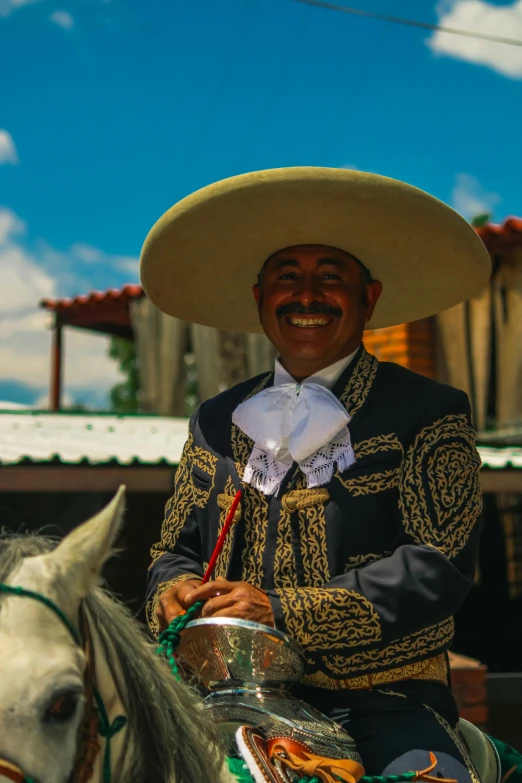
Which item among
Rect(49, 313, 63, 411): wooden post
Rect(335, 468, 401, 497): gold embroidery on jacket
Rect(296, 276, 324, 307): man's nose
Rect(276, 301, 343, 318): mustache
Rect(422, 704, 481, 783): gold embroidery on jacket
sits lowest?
Rect(422, 704, 481, 783): gold embroidery on jacket

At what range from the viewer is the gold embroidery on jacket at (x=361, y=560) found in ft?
7.46

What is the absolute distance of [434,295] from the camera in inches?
120

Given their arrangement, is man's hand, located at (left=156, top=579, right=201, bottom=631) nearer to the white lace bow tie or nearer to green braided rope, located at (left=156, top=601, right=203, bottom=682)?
green braided rope, located at (left=156, top=601, right=203, bottom=682)

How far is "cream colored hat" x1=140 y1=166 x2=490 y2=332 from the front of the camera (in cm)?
256

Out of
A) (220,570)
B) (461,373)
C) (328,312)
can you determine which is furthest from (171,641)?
(461,373)

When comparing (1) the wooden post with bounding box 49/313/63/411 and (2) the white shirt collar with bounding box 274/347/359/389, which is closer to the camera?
(2) the white shirt collar with bounding box 274/347/359/389

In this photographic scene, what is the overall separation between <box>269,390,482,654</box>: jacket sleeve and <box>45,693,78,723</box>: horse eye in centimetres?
77

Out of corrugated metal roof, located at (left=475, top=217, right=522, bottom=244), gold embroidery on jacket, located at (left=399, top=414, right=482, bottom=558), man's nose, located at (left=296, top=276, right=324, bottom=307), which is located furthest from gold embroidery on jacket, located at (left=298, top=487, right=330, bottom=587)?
corrugated metal roof, located at (left=475, top=217, right=522, bottom=244)

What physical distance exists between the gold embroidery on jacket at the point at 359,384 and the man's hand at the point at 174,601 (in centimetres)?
67

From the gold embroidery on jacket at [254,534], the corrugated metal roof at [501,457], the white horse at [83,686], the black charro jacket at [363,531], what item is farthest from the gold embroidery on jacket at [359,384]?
the corrugated metal roof at [501,457]

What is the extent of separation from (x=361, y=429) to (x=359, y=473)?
0.47ft

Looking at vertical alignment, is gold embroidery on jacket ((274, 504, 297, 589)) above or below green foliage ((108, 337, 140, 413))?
below

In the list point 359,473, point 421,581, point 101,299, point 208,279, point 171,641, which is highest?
point 101,299

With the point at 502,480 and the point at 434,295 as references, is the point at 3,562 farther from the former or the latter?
the point at 502,480
